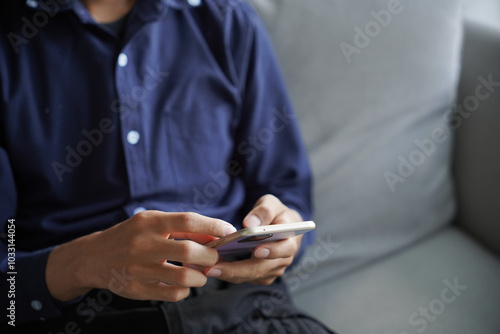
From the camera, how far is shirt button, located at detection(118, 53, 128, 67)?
0.75 metres

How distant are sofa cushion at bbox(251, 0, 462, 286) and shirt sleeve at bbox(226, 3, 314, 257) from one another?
0.32 ft

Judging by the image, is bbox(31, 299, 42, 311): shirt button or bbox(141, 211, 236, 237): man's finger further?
bbox(31, 299, 42, 311): shirt button

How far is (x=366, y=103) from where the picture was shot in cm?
100

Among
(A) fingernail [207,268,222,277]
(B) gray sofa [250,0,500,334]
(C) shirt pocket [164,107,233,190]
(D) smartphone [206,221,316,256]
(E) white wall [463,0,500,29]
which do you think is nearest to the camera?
(D) smartphone [206,221,316,256]

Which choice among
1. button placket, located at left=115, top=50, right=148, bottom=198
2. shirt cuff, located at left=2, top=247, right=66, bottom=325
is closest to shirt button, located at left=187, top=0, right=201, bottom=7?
button placket, located at left=115, top=50, right=148, bottom=198

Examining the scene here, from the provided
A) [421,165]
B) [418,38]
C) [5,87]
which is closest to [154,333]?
[5,87]

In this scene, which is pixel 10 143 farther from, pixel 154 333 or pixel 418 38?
pixel 418 38

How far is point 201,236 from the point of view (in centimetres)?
65

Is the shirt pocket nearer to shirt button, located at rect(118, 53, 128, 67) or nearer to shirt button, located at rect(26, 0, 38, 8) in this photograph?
shirt button, located at rect(118, 53, 128, 67)

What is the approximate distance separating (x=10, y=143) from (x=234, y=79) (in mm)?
364

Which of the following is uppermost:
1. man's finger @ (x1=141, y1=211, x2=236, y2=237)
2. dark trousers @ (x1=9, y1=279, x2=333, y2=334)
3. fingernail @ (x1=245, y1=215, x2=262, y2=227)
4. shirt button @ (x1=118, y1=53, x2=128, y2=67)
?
shirt button @ (x1=118, y1=53, x2=128, y2=67)

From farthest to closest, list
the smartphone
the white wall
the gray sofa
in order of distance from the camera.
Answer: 1. the white wall
2. the gray sofa
3. the smartphone

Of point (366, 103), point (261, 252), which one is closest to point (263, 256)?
point (261, 252)

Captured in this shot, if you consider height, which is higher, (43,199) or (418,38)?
(418,38)
